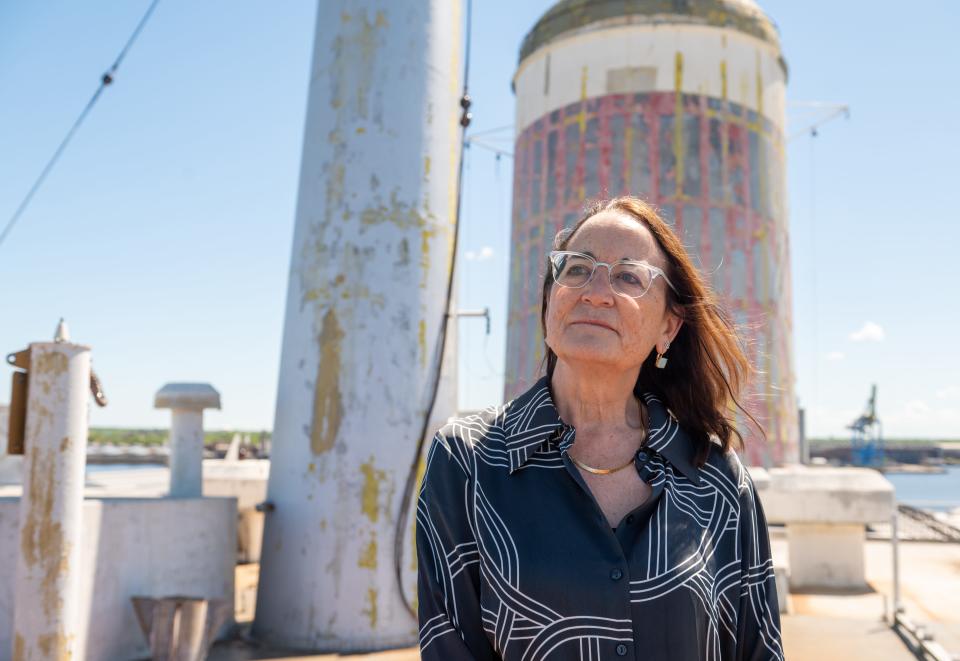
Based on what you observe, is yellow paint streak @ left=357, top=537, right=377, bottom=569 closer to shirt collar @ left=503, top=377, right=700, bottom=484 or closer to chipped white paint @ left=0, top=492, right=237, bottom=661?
chipped white paint @ left=0, top=492, right=237, bottom=661

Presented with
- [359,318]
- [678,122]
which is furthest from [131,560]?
[678,122]

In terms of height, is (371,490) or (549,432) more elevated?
(549,432)

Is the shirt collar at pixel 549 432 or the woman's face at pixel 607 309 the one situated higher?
the woman's face at pixel 607 309

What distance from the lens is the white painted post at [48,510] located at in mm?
4852

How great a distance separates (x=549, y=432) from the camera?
2.06 metres

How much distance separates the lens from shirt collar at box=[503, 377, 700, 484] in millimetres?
2045

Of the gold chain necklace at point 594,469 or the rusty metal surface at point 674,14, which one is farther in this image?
the rusty metal surface at point 674,14

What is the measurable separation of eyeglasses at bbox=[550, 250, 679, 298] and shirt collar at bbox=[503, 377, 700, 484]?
11.4 inches

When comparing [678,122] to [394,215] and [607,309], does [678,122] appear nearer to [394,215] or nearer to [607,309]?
[394,215]

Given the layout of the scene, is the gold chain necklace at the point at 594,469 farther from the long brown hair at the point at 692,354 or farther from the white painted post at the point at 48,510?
the white painted post at the point at 48,510

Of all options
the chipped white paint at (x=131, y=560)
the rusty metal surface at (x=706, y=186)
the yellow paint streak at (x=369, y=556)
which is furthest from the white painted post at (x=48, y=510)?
the rusty metal surface at (x=706, y=186)

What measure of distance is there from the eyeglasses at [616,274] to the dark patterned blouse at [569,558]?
31cm

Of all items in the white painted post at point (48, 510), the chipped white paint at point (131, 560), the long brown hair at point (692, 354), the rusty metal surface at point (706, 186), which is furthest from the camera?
the rusty metal surface at point (706, 186)

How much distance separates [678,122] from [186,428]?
959 cm
